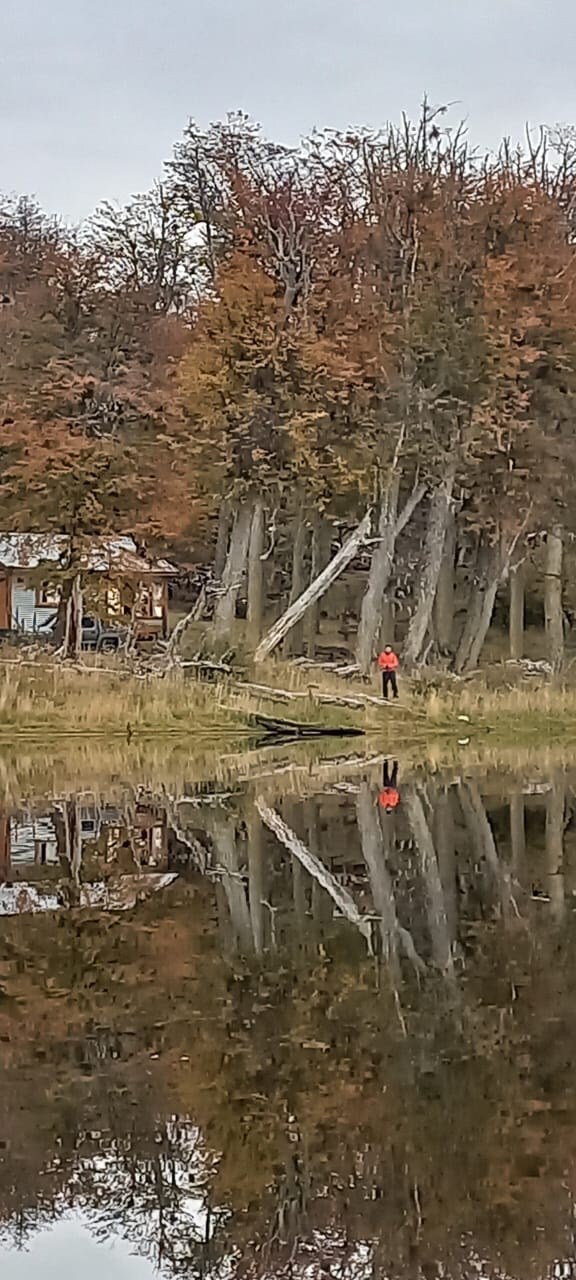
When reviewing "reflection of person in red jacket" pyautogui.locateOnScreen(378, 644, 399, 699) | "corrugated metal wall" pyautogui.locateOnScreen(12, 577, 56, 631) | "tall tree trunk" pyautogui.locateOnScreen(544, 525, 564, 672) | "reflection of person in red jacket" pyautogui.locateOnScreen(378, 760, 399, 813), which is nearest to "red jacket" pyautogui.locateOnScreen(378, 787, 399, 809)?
"reflection of person in red jacket" pyautogui.locateOnScreen(378, 760, 399, 813)

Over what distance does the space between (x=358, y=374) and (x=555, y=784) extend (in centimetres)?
1492

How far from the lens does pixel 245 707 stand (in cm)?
3209

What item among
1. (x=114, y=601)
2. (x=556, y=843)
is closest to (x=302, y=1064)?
(x=556, y=843)

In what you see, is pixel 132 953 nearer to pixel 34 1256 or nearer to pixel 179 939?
pixel 179 939

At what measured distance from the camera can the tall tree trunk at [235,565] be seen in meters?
40.0

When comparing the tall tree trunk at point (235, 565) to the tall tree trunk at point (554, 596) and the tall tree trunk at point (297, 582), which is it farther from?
the tall tree trunk at point (554, 596)

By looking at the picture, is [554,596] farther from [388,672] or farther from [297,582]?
[388,672]

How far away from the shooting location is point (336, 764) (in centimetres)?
2731

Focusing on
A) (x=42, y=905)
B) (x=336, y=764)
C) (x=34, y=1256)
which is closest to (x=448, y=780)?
(x=336, y=764)

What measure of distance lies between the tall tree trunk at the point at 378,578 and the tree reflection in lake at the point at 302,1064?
2289 centimetres

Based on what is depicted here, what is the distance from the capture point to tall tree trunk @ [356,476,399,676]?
127ft

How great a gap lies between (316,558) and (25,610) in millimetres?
16711

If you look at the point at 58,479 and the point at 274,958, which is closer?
the point at 274,958

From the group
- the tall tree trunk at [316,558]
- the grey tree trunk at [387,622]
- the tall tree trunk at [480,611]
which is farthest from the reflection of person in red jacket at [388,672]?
the tall tree trunk at [316,558]
